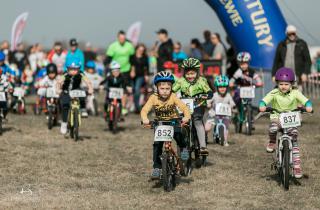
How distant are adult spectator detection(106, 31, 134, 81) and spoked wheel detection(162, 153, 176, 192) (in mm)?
12398

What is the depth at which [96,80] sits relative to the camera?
81.7 ft

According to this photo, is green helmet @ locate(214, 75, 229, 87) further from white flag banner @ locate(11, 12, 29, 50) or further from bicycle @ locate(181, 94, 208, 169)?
white flag banner @ locate(11, 12, 29, 50)

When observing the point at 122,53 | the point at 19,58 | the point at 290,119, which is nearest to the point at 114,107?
the point at 122,53

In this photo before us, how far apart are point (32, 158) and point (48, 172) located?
5.71ft

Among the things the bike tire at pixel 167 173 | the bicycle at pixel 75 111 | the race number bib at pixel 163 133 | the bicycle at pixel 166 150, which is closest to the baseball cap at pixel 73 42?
the bicycle at pixel 75 111

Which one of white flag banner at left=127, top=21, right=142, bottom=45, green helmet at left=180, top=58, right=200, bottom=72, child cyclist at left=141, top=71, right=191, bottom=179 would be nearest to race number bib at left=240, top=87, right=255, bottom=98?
green helmet at left=180, top=58, right=200, bottom=72

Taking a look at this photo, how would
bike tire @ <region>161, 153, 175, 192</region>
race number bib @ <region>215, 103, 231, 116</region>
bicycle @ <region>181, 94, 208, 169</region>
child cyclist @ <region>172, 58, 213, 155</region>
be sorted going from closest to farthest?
bike tire @ <region>161, 153, 175, 192</region>, bicycle @ <region>181, 94, 208, 169</region>, child cyclist @ <region>172, 58, 213, 155</region>, race number bib @ <region>215, 103, 231, 116</region>

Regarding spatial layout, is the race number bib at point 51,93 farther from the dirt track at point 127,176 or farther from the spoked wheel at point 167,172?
the spoked wheel at point 167,172

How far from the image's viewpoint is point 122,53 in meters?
23.0

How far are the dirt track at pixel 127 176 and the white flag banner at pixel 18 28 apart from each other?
1457cm

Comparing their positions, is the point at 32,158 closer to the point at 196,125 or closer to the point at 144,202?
the point at 196,125

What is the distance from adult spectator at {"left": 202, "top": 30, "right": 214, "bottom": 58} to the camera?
26578mm

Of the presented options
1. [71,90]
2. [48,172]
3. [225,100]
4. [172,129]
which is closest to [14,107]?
[71,90]

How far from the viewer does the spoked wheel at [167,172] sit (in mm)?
10473
